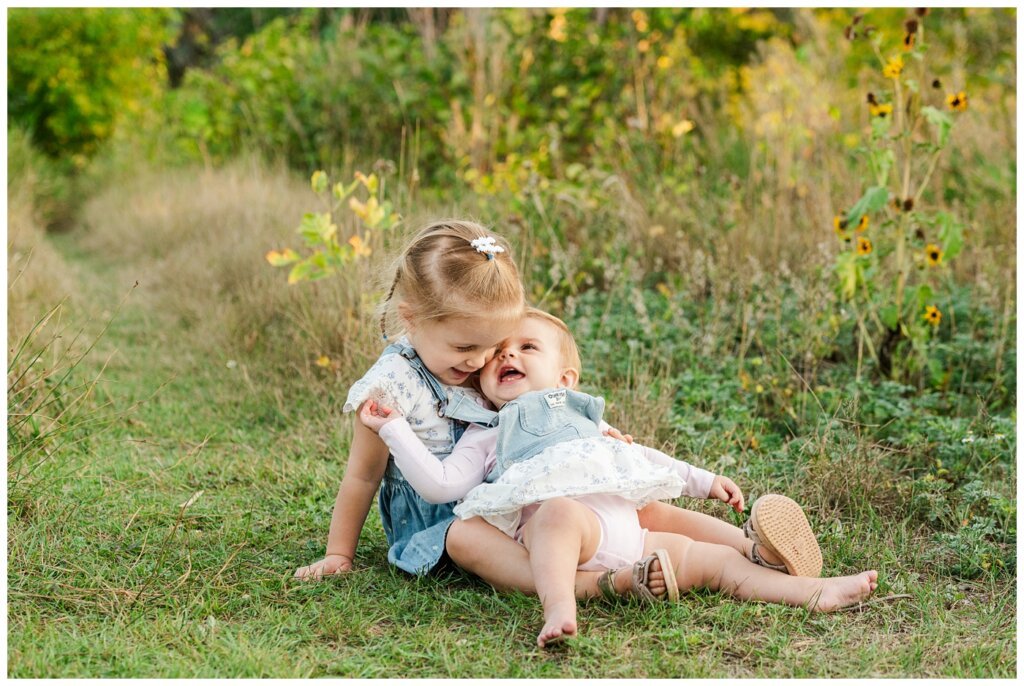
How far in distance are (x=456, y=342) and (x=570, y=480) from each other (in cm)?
45

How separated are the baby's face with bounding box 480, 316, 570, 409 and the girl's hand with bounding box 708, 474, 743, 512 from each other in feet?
1.54

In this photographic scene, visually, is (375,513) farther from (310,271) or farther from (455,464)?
(310,271)

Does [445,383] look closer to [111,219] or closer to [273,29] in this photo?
[111,219]

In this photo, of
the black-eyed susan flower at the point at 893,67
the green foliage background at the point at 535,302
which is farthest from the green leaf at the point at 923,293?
the black-eyed susan flower at the point at 893,67

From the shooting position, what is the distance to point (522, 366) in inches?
106

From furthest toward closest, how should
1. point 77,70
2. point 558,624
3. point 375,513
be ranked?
1. point 77,70
2. point 375,513
3. point 558,624

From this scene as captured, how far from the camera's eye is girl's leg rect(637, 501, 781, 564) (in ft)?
8.63

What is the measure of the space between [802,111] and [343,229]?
10.2 feet

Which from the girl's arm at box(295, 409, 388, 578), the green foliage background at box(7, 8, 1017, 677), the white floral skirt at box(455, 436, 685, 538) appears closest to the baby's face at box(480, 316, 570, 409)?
the white floral skirt at box(455, 436, 685, 538)

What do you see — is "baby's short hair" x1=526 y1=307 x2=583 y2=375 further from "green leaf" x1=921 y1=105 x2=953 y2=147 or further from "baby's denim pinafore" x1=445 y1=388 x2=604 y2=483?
"green leaf" x1=921 y1=105 x2=953 y2=147

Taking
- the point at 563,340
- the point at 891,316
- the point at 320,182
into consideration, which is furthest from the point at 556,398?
the point at 891,316

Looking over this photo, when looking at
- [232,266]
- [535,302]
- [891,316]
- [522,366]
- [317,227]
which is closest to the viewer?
[522,366]

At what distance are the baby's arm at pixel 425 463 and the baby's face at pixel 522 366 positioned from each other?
17cm

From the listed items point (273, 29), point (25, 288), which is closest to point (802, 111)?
point (25, 288)
